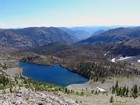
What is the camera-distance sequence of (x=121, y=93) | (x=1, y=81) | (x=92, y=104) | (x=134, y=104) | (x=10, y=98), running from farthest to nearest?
(x=1, y=81) → (x=121, y=93) → (x=134, y=104) → (x=92, y=104) → (x=10, y=98)

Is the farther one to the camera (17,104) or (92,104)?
(92,104)

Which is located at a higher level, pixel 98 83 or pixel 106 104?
pixel 106 104

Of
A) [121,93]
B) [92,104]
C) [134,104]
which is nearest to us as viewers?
[92,104]

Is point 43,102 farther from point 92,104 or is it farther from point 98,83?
point 98,83

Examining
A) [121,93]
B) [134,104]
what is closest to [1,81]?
[121,93]

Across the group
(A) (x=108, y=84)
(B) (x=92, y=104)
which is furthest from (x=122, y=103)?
(A) (x=108, y=84)

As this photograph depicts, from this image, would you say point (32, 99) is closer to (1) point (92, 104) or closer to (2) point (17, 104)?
(2) point (17, 104)

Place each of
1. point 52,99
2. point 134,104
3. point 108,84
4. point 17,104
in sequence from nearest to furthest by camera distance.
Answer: point 17,104
point 52,99
point 134,104
point 108,84

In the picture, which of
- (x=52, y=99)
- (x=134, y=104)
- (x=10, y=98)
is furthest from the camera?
(x=134, y=104)

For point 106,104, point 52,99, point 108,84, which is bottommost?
point 108,84
